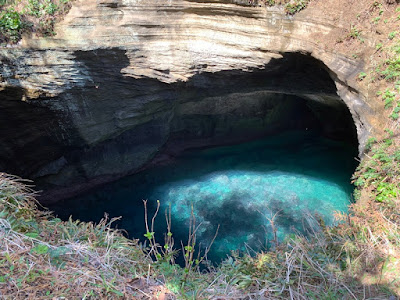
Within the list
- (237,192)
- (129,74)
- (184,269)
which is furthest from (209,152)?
(184,269)

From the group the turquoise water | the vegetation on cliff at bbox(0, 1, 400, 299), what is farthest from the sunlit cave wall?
the vegetation on cliff at bbox(0, 1, 400, 299)

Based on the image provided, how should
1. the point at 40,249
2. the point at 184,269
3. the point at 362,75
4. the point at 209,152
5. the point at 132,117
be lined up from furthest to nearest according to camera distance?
the point at 209,152, the point at 132,117, the point at 362,75, the point at 184,269, the point at 40,249

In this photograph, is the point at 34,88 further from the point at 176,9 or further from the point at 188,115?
the point at 188,115

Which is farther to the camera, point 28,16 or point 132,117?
point 132,117

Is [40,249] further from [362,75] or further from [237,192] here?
[237,192]

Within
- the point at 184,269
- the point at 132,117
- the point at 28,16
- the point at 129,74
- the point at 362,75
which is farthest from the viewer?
the point at 132,117

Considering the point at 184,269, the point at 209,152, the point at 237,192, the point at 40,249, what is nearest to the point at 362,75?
the point at 237,192

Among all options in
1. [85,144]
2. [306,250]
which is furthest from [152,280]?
[85,144]

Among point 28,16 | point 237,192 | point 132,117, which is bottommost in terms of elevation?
point 237,192

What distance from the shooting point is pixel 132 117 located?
25.8 feet

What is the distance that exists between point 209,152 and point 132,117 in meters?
3.42

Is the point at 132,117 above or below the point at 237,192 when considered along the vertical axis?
above

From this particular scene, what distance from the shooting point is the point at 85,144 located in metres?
7.91

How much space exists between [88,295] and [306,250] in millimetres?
2212
